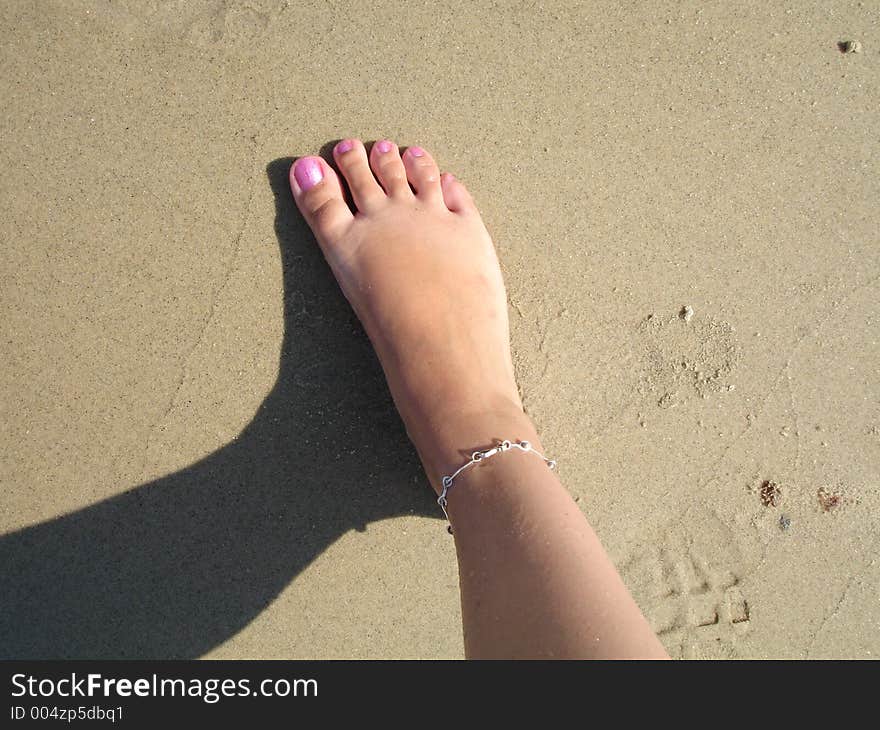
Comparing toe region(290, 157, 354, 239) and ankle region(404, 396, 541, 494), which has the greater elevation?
toe region(290, 157, 354, 239)

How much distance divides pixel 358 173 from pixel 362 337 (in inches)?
14.7

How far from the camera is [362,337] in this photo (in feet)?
5.35

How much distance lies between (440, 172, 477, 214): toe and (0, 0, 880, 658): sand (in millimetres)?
29

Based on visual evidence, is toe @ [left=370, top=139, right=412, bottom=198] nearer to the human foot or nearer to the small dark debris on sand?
the human foot

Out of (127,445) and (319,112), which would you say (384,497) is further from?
(319,112)

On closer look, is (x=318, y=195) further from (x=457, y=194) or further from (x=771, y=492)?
(x=771, y=492)

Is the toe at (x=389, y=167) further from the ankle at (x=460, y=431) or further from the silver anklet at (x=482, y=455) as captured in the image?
the silver anklet at (x=482, y=455)

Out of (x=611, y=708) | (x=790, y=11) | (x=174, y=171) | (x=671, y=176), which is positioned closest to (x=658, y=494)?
(x=611, y=708)

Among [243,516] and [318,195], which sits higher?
[318,195]

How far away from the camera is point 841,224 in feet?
5.43

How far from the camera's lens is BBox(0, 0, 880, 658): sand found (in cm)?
A: 154

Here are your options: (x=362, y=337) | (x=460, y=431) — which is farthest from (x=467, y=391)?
(x=362, y=337)

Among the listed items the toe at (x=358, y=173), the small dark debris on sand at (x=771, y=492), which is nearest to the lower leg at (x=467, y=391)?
the toe at (x=358, y=173)

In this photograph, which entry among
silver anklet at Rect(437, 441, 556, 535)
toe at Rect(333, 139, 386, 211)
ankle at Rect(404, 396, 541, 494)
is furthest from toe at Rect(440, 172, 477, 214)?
silver anklet at Rect(437, 441, 556, 535)
